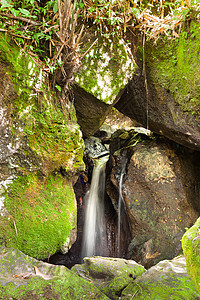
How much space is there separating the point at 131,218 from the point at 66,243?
2.96 m

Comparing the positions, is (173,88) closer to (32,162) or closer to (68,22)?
(68,22)

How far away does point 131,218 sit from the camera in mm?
5285

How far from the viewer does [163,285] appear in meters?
2.21

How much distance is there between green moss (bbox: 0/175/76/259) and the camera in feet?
7.50

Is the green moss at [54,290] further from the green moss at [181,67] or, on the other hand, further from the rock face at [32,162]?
the green moss at [181,67]

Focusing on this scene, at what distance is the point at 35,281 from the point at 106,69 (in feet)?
11.8

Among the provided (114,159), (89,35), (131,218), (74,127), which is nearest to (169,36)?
(89,35)

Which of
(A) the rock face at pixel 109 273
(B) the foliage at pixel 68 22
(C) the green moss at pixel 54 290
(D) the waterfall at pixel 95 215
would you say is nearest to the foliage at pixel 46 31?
(B) the foliage at pixel 68 22

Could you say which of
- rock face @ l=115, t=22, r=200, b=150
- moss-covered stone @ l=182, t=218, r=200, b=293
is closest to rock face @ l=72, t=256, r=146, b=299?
moss-covered stone @ l=182, t=218, r=200, b=293

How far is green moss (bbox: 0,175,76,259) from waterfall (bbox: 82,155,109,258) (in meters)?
3.40

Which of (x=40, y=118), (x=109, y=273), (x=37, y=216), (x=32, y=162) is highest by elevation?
(x=40, y=118)

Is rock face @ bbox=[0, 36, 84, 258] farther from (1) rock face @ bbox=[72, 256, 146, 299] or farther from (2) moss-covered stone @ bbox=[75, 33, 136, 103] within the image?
(2) moss-covered stone @ bbox=[75, 33, 136, 103]


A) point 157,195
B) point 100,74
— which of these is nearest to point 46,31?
point 100,74

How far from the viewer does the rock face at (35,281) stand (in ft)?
5.57
